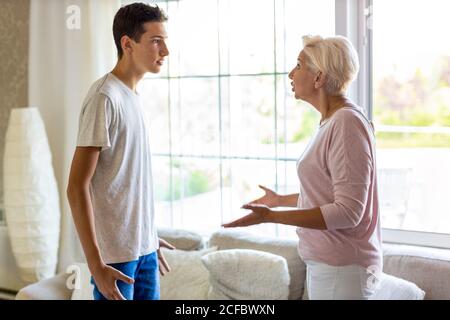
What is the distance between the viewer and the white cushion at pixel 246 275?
2.19 meters

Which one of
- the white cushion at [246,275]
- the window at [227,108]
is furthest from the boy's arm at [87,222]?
the window at [227,108]

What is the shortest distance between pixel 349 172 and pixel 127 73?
62 centimetres

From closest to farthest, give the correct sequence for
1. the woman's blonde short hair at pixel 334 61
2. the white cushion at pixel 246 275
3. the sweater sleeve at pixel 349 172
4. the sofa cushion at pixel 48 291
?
the sweater sleeve at pixel 349 172, the woman's blonde short hair at pixel 334 61, the white cushion at pixel 246 275, the sofa cushion at pixel 48 291

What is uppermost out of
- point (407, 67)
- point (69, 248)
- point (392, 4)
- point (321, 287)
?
point (392, 4)

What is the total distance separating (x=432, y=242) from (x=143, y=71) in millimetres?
1323

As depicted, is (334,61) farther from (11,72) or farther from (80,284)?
(11,72)

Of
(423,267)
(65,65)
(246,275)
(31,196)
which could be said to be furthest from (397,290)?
(65,65)

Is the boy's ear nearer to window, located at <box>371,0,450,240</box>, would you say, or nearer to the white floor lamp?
window, located at <box>371,0,450,240</box>

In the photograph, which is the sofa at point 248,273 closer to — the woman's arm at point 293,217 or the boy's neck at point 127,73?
the woman's arm at point 293,217

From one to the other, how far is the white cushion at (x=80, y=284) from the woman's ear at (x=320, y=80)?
4.50 ft

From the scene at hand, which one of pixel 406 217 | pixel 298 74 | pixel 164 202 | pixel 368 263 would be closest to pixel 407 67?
pixel 406 217

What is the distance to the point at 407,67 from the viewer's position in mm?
2314

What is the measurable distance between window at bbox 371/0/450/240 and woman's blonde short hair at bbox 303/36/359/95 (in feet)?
2.84
